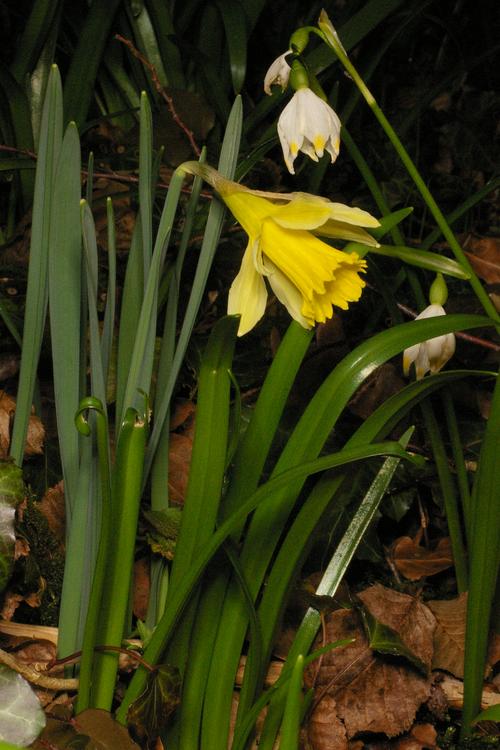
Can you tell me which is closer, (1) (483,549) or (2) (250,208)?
(2) (250,208)

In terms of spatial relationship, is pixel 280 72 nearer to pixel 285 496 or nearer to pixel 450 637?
pixel 285 496

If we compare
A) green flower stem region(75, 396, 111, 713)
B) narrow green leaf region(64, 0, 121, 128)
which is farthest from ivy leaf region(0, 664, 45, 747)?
narrow green leaf region(64, 0, 121, 128)

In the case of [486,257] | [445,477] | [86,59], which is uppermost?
[86,59]

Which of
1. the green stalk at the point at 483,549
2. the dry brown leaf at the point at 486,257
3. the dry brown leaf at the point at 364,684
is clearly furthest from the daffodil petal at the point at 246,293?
the dry brown leaf at the point at 486,257

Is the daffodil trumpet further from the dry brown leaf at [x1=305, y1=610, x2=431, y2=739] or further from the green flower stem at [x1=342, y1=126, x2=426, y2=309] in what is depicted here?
the dry brown leaf at [x1=305, y1=610, x2=431, y2=739]

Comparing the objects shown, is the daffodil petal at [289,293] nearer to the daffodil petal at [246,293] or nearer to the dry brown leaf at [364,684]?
the daffodil petal at [246,293]

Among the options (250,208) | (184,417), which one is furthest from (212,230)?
(184,417)

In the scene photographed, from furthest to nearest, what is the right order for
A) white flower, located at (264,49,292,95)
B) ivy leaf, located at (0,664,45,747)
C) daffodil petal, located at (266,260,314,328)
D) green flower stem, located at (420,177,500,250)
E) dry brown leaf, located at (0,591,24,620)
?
green flower stem, located at (420,177,500,250) < dry brown leaf, located at (0,591,24,620) < white flower, located at (264,49,292,95) < daffodil petal, located at (266,260,314,328) < ivy leaf, located at (0,664,45,747)

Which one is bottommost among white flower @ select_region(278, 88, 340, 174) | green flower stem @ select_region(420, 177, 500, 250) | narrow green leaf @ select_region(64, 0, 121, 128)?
white flower @ select_region(278, 88, 340, 174)
